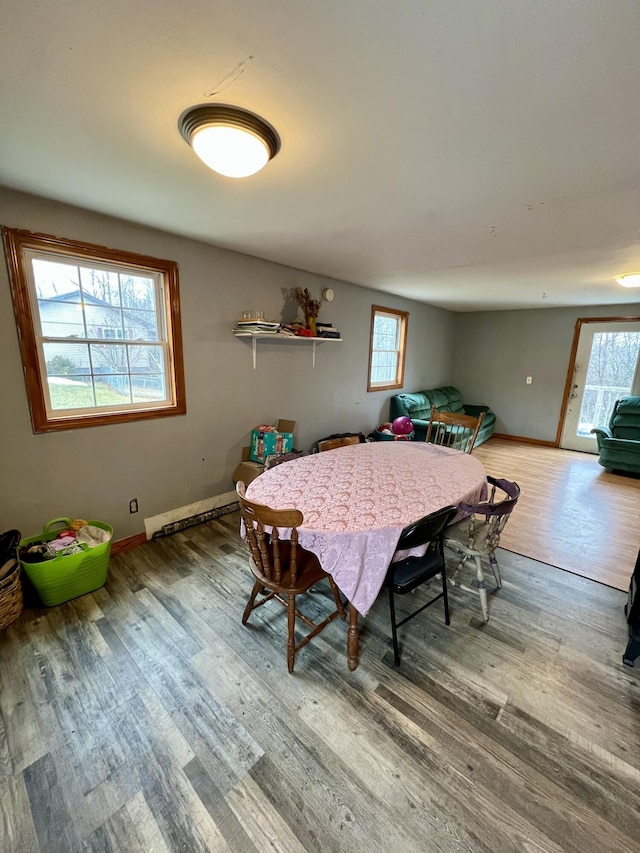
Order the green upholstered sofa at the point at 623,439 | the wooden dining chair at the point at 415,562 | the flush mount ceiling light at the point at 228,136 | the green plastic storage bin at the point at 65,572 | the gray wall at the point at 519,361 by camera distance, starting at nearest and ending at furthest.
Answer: the flush mount ceiling light at the point at 228,136, the wooden dining chair at the point at 415,562, the green plastic storage bin at the point at 65,572, the green upholstered sofa at the point at 623,439, the gray wall at the point at 519,361

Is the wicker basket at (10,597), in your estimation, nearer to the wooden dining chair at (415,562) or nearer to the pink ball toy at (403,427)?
the wooden dining chair at (415,562)

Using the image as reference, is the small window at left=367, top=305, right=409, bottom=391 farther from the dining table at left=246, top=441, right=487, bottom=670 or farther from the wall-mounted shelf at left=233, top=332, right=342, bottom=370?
the dining table at left=246, top=441, right=487, bottom=670

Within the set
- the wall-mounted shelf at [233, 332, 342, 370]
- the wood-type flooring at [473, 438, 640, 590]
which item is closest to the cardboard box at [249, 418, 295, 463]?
the wall-mounted shelf at [233, 332, 342, 370]

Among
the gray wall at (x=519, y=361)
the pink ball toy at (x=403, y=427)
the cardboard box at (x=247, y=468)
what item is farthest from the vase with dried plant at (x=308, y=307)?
the gray wall at (x=519, y=361)

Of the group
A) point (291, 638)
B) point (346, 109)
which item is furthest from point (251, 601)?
point (346, 109)

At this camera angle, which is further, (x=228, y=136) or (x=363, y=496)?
(x=363, y=496)

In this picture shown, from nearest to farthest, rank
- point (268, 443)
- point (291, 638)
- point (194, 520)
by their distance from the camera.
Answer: point (291, 638), point (194, 520), point (268, 443)

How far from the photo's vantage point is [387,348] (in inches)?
206

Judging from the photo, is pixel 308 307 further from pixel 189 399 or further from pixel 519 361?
pixel 519 361

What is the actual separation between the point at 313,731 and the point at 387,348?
4.67 m

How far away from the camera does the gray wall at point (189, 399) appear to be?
2105 mm

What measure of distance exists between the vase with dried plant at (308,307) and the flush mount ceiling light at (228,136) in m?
2.11

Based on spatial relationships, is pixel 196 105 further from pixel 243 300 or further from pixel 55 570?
pixel 55 570

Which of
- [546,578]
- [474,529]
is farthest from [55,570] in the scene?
[546,578]
